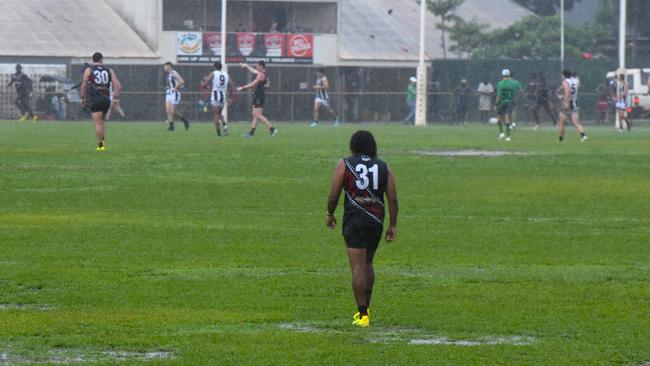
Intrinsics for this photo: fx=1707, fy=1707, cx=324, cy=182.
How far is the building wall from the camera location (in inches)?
3022

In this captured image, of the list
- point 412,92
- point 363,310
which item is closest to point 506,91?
point 412,92

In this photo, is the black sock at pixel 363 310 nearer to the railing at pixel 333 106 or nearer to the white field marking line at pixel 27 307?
the white field marking line at pixel 27 307

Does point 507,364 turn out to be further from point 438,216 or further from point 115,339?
point 438,216

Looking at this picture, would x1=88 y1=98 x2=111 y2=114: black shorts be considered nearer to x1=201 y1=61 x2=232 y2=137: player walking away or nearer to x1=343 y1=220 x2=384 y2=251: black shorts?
x1=201 y1=61 x2=232 y2=137: player walking away

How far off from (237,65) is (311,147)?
37993mm

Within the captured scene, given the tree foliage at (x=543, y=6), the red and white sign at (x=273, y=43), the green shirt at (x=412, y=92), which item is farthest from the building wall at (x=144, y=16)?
the tree foliage at (x=543, y=6)

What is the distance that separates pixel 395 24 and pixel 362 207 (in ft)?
243

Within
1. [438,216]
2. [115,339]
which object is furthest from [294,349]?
[438,216]

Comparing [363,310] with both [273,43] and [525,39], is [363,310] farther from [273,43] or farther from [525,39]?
[525,39]

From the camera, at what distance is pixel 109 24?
256 ft

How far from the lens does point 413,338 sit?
1166 cm

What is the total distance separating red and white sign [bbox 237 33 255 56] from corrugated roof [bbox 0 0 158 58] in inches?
156

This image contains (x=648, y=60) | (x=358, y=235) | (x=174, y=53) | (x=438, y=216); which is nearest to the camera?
(x=358, y=235)

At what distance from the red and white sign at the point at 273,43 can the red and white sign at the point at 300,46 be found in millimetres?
569
